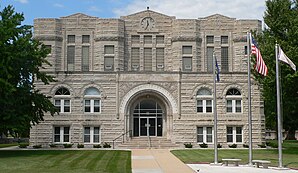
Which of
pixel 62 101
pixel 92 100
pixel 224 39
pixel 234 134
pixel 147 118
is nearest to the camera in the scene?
pixel 62 101

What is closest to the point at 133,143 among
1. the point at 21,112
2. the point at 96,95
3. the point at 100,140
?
the point at 100,140

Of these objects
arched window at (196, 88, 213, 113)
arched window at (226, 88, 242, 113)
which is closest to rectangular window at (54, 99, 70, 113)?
arched window at (196, 88, 213, 113)

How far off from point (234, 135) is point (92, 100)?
14410 mm

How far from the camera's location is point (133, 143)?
42.7 meters

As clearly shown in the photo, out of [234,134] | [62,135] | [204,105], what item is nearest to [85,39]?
[62,135]

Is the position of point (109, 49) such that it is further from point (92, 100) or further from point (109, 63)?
point (92, 100)

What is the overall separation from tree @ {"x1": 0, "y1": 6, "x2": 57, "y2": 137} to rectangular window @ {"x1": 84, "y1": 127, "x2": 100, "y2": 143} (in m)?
9.33

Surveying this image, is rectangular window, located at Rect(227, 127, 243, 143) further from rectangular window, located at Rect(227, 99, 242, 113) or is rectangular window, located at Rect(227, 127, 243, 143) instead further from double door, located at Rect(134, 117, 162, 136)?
double door, located at Rect(134, 117, 162, 136)

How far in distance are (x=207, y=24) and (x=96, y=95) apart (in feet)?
51.8

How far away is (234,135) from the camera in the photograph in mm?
43844

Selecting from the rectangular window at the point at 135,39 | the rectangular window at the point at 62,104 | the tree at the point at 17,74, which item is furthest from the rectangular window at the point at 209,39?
the tree at the point at 17,74

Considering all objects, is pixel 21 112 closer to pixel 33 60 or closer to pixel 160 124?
pixel 33 60

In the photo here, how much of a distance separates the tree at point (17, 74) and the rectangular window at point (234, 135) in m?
18.3

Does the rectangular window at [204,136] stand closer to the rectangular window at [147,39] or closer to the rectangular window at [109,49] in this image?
the rectangular window at [147,39]
